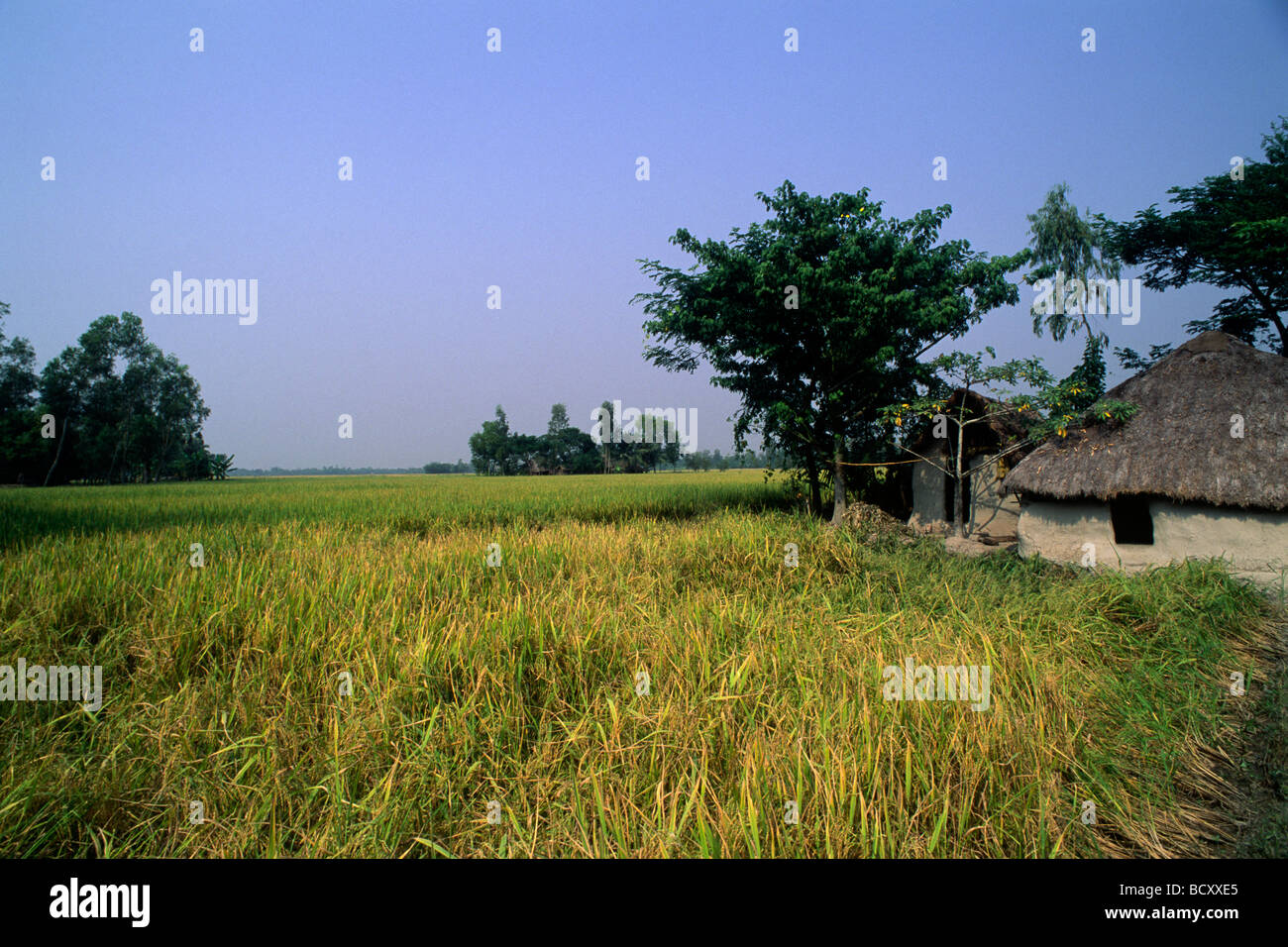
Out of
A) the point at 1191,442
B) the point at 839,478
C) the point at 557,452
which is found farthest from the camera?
the point at 557,452

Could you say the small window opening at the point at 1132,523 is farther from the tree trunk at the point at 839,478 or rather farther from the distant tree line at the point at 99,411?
the distant tree line at the point at 99,411

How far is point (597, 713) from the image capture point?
2734 millimetres

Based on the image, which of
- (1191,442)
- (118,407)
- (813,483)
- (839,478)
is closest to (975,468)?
(839,478)

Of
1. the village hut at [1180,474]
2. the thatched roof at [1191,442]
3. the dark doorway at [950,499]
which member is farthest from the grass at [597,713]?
the dark doorway at [950,499]

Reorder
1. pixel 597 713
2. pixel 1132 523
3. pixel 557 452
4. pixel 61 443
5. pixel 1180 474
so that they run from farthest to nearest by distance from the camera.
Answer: pixel 557 452 < pixel 61 443 < pixel 1132 523 < pixel 1180 474 < pixel 597 713

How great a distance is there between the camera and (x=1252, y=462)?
6.84m

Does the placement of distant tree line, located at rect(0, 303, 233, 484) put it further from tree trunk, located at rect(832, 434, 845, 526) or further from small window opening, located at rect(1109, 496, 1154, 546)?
small window opening, located at rect(1109, 496, 1154, 546)

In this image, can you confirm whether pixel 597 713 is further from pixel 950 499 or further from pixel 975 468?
pixel 950 499

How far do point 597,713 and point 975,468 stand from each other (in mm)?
11568

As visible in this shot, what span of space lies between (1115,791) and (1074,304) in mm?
19144

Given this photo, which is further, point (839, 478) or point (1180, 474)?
point (839, 478)

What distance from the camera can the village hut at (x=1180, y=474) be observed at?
667cm
